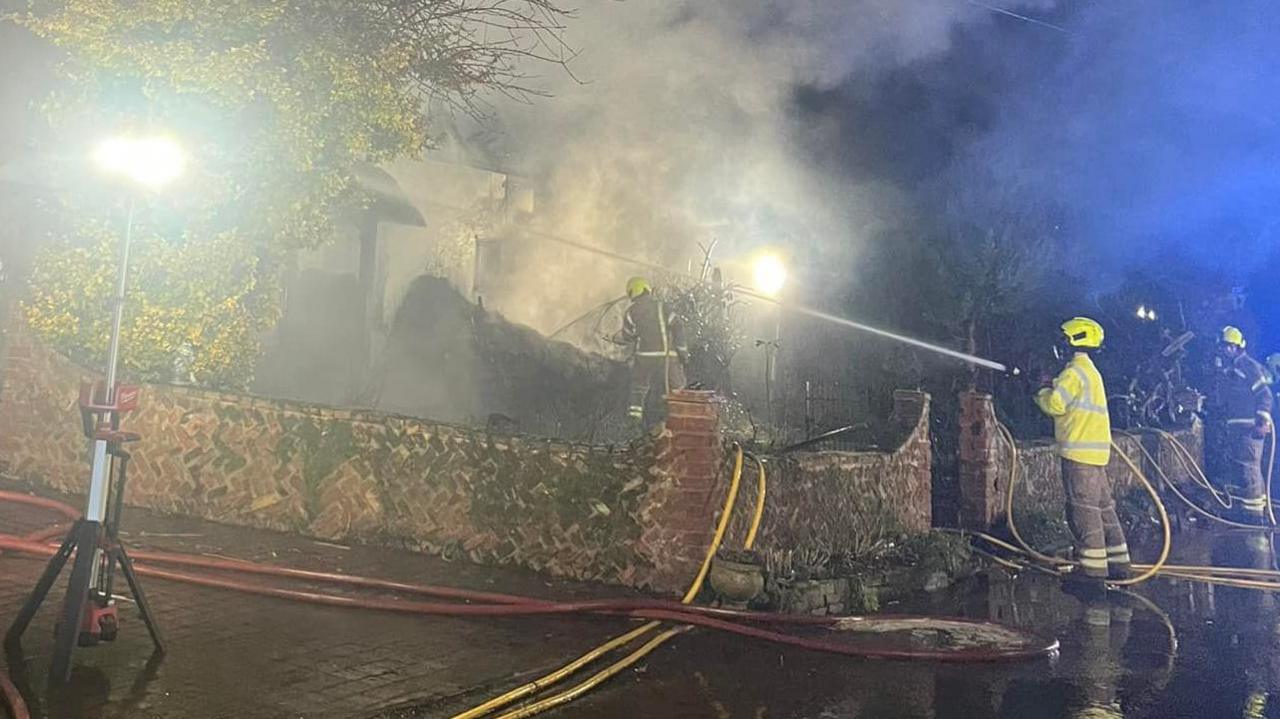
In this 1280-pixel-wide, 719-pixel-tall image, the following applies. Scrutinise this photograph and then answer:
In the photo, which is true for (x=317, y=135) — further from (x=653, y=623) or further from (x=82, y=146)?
(x=653, y=623)

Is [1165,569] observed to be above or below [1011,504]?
below

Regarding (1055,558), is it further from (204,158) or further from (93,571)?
(204,158)

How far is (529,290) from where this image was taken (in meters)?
17.8

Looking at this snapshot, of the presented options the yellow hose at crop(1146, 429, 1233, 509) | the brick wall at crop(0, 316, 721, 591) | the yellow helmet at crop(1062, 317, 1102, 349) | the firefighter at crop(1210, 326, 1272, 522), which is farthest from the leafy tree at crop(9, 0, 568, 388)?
the firefighter at crop(1210, 326, 1272, 522)

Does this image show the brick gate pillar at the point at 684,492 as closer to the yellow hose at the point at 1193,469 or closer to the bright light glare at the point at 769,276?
the yellow hose at the point at 1193,469

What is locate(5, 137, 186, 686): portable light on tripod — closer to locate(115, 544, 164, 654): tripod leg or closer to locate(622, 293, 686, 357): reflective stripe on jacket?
locate(115, 544, 164, 654): tripod leg

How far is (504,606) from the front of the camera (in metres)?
5.74

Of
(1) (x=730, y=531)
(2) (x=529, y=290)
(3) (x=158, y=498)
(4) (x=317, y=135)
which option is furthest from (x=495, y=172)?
(1) (x=730, y=531)

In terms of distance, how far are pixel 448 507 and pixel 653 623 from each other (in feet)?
7.30

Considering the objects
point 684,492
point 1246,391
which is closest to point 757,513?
→ point 684,492

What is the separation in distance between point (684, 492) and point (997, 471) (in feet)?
13.6

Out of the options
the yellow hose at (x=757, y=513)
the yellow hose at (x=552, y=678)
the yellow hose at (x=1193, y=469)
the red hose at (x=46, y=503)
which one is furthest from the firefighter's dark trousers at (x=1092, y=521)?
the red hose at (x=46, y=503)

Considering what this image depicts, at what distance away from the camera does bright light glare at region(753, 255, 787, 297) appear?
1708cm

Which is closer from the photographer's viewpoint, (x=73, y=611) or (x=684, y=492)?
(x=73, y=611)
